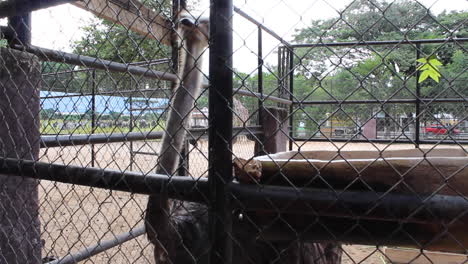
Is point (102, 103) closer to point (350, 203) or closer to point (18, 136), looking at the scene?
point (18, 136)

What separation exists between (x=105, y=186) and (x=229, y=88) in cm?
72

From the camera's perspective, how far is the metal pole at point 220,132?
4.33 feet

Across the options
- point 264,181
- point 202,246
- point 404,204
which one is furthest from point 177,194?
point 404,204

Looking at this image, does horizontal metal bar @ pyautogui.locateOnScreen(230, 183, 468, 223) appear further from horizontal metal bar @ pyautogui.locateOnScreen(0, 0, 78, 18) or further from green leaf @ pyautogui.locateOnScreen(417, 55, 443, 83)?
horizontal metal bar @ pyautogui.locateOnScreen(0, 0, 78, 18)

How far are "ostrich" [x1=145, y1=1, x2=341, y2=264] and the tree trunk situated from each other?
33.7 inches

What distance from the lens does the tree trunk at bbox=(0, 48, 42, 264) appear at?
2.10 metres

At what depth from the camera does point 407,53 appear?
16.3ft

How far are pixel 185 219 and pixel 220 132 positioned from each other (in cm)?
81

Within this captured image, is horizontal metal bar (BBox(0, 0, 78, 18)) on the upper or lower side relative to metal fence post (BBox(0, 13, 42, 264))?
upper

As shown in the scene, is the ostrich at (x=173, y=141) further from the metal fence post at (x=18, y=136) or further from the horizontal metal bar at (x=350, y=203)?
the metal fence post at (x=18, y=136)

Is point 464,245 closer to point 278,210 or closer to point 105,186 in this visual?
point 278,210

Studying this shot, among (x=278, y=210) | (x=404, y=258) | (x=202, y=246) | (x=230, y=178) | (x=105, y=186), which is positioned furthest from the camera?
(x=404, y=258)

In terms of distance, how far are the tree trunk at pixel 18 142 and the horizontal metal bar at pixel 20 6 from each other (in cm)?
21

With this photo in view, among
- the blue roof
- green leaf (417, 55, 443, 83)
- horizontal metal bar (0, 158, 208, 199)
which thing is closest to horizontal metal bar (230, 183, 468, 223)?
horizontal metal bar (0, 158, 208, 199)
